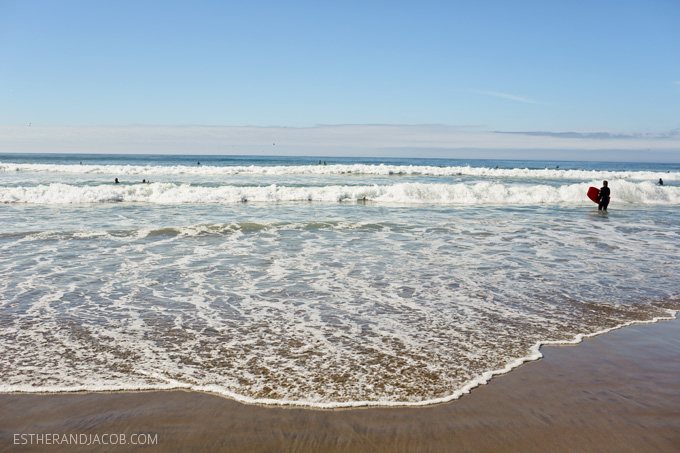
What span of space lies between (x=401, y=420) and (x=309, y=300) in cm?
317

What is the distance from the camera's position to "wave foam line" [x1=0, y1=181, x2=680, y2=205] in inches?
836

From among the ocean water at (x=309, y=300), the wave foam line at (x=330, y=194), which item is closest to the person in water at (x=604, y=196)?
the wave foam line at (x=330, y=194)

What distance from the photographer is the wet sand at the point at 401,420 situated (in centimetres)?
308

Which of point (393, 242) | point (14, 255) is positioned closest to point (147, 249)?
point (14, 255)

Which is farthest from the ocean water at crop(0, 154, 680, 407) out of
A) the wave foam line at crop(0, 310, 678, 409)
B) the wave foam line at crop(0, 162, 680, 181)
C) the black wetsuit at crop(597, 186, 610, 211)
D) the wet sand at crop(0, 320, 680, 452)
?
the wave foam line at crop(0, 162, 680, 181)

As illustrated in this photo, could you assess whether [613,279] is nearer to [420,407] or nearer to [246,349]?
[420,407]

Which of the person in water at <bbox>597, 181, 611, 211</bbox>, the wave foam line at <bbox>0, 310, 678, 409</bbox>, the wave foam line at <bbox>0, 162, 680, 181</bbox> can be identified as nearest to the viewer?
the wave foam line at <bbox>0, 310, 678, 409</bbox>

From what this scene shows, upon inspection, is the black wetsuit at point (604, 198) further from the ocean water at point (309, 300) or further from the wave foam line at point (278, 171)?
the wave foam line at point (278, 171)

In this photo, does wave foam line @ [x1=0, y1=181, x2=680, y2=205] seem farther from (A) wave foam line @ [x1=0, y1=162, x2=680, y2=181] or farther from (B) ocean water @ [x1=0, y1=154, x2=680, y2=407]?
(A) wave foam line @ [x1=0, y1=162, x2=680, y2=181]

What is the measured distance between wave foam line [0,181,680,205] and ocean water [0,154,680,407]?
20.8 ft

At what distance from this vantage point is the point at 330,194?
78.6 ft

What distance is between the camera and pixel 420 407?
3.55 m

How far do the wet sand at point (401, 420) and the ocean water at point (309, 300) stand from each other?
0.64ft

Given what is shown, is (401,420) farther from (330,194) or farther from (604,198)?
(330,194)
